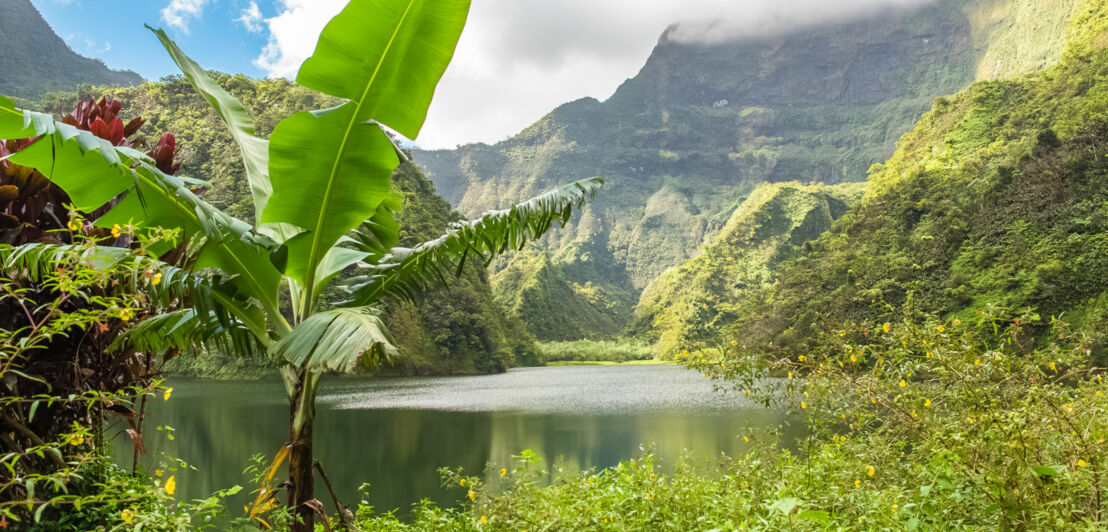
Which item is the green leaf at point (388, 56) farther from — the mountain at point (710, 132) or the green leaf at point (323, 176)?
the mountain at point (710, 132)

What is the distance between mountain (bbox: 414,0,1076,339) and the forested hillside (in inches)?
1348

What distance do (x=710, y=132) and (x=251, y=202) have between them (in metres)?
91.7

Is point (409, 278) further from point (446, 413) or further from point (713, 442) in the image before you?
point (446, 413)

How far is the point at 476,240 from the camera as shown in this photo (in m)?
2.47

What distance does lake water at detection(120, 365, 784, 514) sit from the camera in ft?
21.7

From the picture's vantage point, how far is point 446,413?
12578 mm

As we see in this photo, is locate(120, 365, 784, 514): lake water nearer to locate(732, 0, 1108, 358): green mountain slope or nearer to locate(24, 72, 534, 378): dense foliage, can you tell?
locate(732, 0, 1108, 358): green mountain slope

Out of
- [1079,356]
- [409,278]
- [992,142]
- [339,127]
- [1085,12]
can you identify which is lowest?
[1079,356]

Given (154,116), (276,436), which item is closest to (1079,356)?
(276,436)

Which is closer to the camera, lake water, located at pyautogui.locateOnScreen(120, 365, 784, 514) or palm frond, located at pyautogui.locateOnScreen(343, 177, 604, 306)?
palm frond, located at pyautogui.locateOnScreen(343, 177, 604, 306)

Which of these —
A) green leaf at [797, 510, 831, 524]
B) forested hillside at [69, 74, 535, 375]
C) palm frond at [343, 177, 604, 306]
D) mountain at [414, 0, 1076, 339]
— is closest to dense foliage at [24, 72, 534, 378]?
forested hillside at [69, 74, 535, 375]

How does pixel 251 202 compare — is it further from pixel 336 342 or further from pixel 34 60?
pixel 34 60

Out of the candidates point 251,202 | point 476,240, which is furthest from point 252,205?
point 476,240

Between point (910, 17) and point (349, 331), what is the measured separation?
383ft
